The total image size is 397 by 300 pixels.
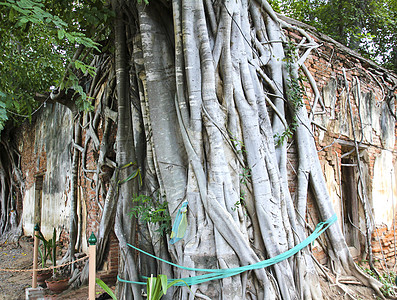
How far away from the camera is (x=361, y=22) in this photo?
26.3ft

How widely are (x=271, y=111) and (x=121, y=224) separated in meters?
1.96

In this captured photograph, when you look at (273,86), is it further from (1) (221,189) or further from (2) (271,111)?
(1) (221,189)

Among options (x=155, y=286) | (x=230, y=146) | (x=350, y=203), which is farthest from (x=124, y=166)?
(x=350, y=203)

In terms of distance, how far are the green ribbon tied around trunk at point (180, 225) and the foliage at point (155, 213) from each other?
23 centimetres

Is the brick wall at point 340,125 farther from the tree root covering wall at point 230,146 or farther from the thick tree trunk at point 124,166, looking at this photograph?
the thick tree trunk at point 124,166

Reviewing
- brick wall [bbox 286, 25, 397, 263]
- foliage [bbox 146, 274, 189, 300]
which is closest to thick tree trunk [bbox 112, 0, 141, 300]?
foliage [bbox 146, 274, 189, 300]

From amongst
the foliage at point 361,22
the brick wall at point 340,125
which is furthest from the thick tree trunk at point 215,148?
the foliage at point 361,22

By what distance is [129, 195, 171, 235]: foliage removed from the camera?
9.65ft

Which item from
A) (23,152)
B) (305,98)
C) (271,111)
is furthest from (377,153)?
(23,152)

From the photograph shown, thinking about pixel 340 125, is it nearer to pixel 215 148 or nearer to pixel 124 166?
pixel 215 148

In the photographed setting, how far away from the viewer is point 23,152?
31.6 feet

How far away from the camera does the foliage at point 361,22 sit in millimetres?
7711

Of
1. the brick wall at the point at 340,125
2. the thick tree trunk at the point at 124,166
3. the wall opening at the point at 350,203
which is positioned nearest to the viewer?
the thick tree trunk at the point at 124,166

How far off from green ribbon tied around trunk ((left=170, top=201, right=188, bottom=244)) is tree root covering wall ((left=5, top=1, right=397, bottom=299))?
5cm
